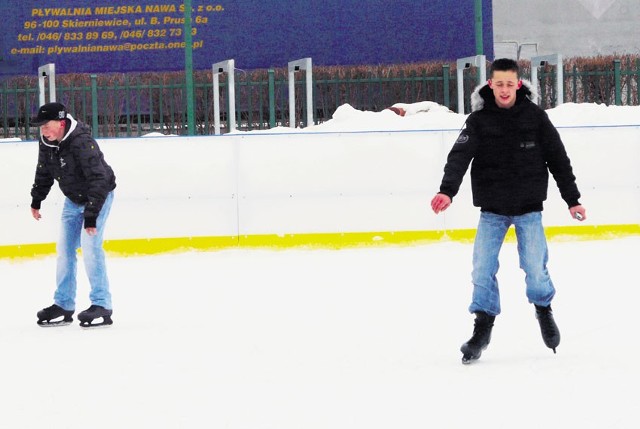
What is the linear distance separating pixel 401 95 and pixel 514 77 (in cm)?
1277

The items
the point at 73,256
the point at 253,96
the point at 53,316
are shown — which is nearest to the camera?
the point at 53,316

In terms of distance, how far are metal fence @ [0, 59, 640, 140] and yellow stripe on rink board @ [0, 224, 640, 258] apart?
17.5 feet

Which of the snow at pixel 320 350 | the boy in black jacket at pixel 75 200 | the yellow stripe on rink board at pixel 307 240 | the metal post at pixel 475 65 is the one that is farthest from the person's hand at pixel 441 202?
the metal post at pixel 475 65

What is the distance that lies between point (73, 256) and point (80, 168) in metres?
0.59

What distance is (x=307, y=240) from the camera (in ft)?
39.3

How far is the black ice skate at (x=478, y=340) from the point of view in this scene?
6.03 metres

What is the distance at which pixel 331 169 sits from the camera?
12.1 m

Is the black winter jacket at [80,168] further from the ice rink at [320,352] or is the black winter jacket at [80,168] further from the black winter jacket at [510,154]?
the black winter jacket at [510,154]

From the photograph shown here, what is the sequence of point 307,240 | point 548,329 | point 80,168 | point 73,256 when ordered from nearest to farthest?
point 548,329 < point 80,168 < point 73,256 < point 307,240

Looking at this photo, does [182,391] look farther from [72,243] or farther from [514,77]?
[72,243]

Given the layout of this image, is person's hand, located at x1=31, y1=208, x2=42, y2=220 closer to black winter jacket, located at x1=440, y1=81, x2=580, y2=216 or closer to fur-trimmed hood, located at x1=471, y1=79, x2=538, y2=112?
black winter jacket, located at x1=440, y1=81, x2=580, y2=216

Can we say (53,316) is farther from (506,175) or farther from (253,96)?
(253,96)

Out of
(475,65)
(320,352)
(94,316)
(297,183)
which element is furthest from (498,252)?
(475,65)

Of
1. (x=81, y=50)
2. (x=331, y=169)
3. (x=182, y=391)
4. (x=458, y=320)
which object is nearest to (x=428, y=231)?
(x=331, y=169)
